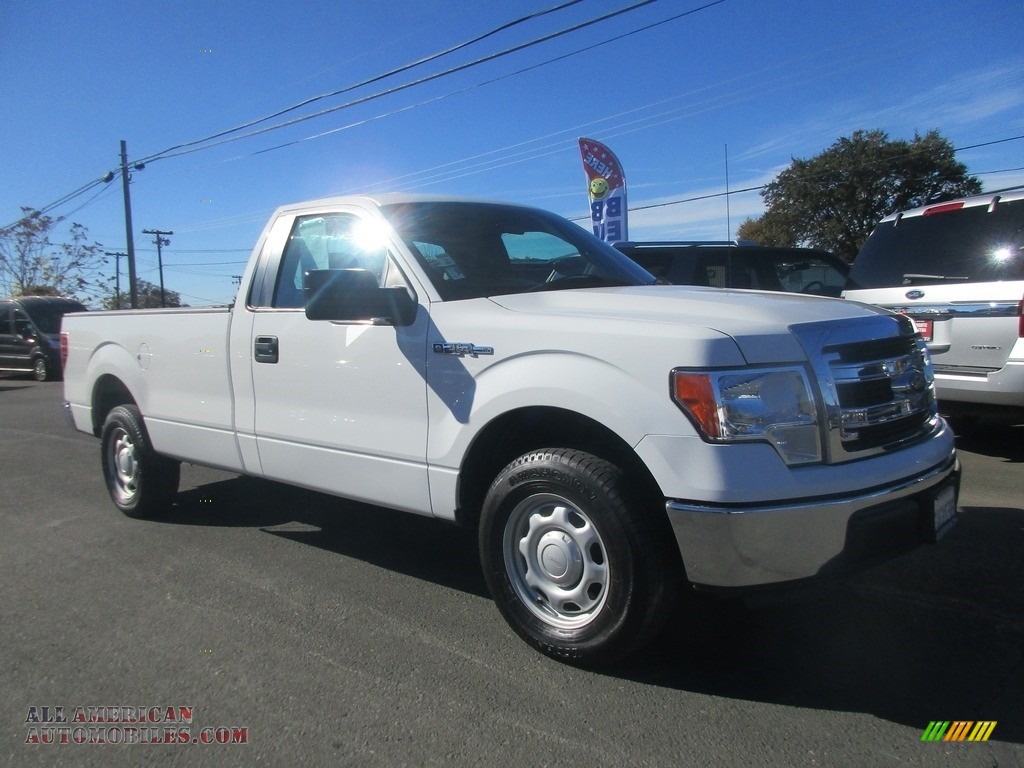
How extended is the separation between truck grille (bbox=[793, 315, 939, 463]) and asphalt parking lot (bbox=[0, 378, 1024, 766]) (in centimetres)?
58

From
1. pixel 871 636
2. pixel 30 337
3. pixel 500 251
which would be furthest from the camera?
pixel 30 337

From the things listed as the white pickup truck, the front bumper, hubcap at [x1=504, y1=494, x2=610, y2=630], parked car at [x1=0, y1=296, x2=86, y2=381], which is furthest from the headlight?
parked car at [x1=0, y1=296, x2=86, y2=381]

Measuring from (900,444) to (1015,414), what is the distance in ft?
11.5

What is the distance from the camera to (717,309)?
302 cm

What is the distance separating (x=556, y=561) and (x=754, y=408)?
99cm

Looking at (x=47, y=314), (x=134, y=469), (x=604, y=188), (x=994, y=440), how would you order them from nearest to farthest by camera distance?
(x=134, y=469), (x=994, y=440), (x=604, y=188), (x=47, y=314)

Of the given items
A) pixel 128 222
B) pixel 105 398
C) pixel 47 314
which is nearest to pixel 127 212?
pixel 128 222

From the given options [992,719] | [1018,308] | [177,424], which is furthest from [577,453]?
[1018,308]

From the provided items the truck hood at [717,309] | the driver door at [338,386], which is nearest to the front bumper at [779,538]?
the truck hood at [717,309]

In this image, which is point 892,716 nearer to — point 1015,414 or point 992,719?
point 992,719

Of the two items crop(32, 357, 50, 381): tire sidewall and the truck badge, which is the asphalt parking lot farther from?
crop(32, 357, 50, 381): tire sidewall

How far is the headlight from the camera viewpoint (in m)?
2.67

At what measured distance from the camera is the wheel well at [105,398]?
572cm

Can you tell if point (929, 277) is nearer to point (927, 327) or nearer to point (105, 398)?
point (927, 327)
